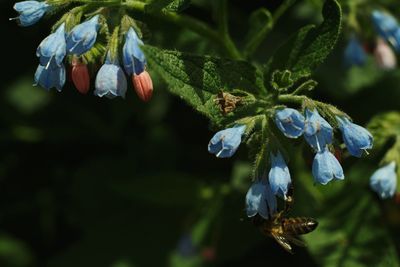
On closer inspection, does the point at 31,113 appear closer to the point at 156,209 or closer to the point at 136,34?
the point at 156,209

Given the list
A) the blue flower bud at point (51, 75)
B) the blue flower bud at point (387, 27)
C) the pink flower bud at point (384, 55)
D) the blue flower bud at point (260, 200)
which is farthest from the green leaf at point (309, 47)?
the pink flower bud at point (384, 55)

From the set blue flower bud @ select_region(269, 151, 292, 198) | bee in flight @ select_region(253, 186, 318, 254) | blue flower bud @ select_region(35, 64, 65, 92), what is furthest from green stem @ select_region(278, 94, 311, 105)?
blue flower bud @ select_region(35, 64, 65, 92)

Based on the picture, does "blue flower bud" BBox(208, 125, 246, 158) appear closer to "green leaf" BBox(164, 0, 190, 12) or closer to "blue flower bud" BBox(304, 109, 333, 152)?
"blue flower bud" BBox(304, 109, 333, 152)

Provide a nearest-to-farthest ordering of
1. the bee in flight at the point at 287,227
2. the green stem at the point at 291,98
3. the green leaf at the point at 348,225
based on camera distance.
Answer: the green stem at the point at 291,98 < the bee in flight at the point at 287,227 < the green leaf at the point at 348,225

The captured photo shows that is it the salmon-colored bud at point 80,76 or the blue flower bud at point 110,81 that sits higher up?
the blue flower bud at point 110,81

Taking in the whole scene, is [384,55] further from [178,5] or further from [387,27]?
[178,5]

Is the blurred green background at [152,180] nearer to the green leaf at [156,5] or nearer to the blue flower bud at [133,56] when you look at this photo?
the green leaf at [156,5]

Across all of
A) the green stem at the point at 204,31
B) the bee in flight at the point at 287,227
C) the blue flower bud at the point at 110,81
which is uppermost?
the blue flower bud at the point at 110,81
